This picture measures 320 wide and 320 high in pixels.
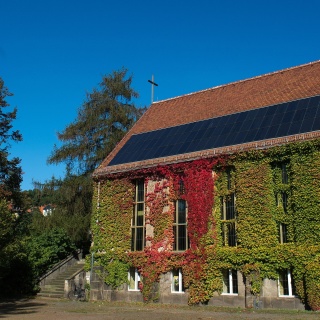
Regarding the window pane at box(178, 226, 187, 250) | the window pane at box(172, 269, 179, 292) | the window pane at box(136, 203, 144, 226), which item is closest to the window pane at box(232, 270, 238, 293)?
the window pane at box(178, 226, 187, 250)

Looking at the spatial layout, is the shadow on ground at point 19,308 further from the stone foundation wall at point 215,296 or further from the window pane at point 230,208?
the window pane at point 230,208

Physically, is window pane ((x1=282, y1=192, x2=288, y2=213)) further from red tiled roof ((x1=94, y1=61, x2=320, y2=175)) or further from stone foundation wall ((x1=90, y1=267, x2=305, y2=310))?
red tiled roof ((x1=94, y1=61, x2=320, y2=175))

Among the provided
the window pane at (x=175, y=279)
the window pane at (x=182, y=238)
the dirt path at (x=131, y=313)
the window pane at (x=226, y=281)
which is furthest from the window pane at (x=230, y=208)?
the dirt path at (x=131, y=313)

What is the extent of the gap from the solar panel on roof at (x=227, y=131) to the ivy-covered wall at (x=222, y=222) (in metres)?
1.16

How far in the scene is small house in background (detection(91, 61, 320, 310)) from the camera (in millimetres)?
Result: 19016

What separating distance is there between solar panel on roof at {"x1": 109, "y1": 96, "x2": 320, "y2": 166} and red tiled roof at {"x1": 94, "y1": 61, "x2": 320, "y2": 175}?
0.82 m

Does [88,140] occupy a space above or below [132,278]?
above

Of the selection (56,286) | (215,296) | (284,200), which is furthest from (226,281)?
(56,286)

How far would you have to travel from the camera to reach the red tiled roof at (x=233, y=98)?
2438cm

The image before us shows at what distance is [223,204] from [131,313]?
732 centimetres

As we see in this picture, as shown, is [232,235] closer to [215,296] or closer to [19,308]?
[215,296]

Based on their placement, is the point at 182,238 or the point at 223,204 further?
the point at 182,238

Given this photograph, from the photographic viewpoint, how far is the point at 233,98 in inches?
1067

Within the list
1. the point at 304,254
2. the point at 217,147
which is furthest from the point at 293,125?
the point at 304,254
